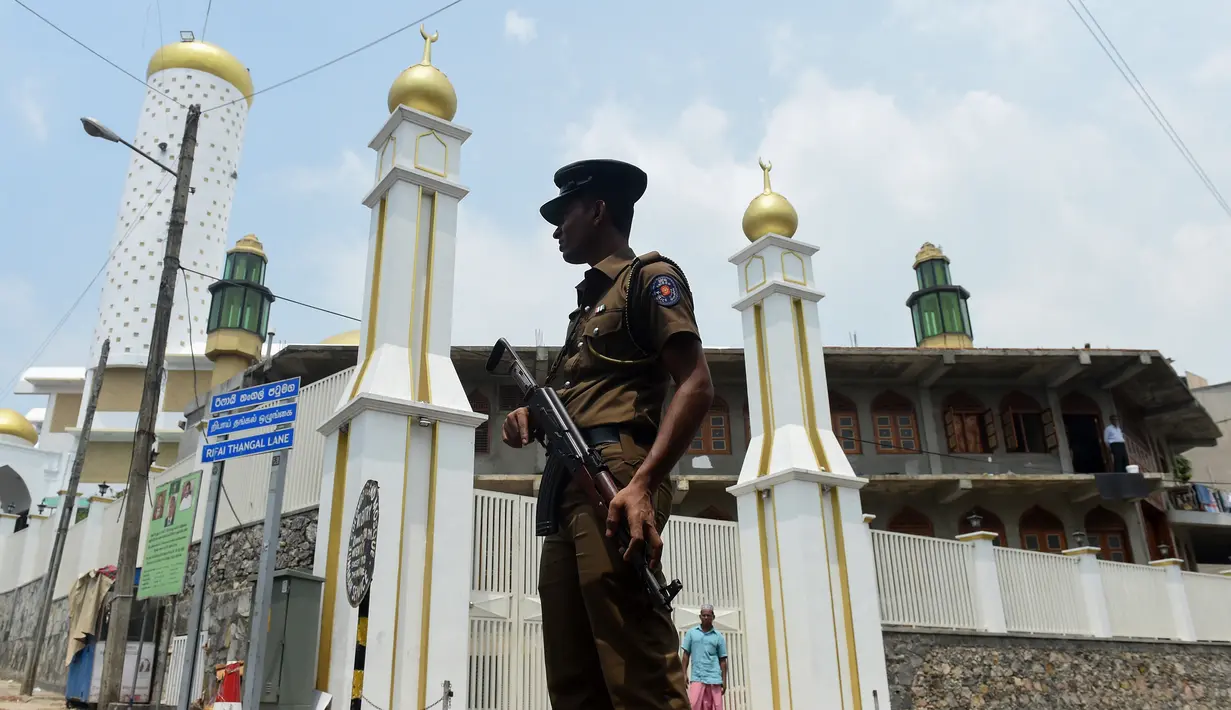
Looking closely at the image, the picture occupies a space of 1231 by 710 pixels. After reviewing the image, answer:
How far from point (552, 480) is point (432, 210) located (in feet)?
19.9

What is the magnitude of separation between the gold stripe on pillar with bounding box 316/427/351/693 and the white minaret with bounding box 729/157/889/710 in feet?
14.0

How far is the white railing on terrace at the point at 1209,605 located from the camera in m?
15.0

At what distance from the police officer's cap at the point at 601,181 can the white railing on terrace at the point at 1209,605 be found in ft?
51.7

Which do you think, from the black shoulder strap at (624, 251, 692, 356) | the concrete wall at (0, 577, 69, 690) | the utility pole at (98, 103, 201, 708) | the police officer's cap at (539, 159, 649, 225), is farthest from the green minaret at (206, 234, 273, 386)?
the black shoulder strap at (624, 251, 692, 356)

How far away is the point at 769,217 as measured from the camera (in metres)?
10.6

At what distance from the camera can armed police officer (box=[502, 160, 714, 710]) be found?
7.36ft

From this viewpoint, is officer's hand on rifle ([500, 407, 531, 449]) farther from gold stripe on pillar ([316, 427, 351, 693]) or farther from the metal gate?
the metal gate

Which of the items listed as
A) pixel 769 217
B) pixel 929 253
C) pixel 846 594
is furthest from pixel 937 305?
pixel 846 594

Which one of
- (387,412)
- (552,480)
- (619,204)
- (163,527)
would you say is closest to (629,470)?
(552,480)

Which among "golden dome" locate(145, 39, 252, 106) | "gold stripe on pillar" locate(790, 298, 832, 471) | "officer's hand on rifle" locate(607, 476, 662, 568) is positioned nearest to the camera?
"officer's hand on rifle" locate(607, 476, 662, 568)

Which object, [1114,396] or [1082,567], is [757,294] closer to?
[1082,567]

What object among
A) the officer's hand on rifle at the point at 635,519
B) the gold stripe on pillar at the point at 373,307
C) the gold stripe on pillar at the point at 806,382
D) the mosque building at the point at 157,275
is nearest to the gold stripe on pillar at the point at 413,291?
the gold stripe on pillar at the point at 373,307

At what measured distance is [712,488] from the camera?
704 inches

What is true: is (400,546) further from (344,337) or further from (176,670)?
(344,337)
